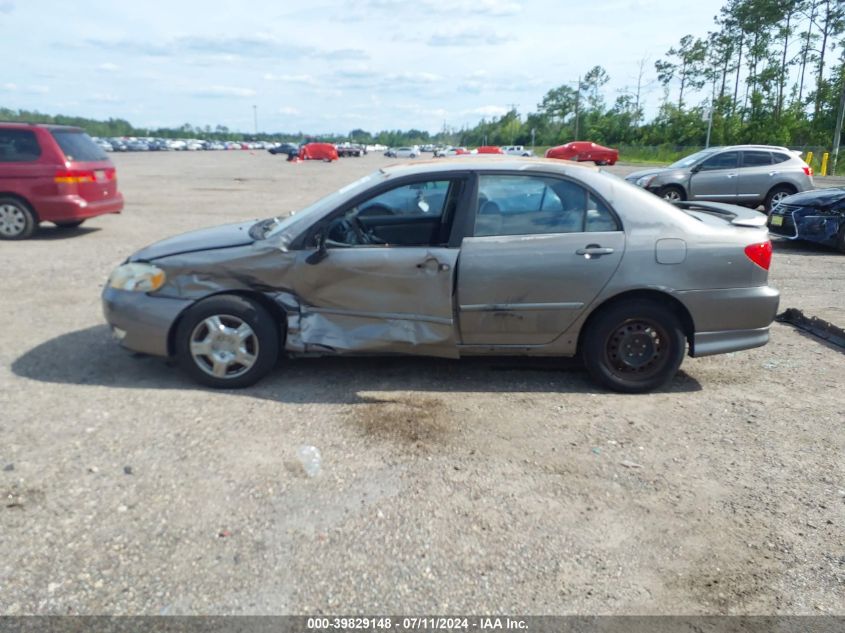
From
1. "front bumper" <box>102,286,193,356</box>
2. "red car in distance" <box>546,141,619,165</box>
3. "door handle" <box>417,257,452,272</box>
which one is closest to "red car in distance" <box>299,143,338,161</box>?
"red car in distance" <box>546,141,619,165</box>

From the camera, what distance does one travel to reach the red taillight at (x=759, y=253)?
4.64m

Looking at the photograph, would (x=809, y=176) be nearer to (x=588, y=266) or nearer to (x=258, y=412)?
(x=588, y=266)

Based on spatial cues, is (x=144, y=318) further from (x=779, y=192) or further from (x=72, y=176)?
(x=779, y=192)

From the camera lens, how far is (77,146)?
10.7 metres

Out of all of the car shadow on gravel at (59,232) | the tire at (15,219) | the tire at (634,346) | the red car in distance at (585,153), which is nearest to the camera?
the tire at (634,346)

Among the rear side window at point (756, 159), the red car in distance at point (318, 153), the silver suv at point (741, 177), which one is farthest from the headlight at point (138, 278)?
the red car in distance at point (318, 153)

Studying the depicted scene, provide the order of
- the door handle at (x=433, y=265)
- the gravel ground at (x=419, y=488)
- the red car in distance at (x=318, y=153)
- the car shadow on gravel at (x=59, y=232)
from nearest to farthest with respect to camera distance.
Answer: the gravel ground at (x=419, y=488) → the door handle at (x=433, y=265) → the car shadow on gravel at (x=59, y=232) → the red car in distance at (x=318, y=153)

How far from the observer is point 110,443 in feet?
12.5

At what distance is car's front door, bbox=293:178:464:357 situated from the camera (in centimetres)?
455

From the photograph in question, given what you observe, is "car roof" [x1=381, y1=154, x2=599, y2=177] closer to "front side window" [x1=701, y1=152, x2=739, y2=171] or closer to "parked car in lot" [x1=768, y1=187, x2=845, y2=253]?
"parked car in lot" [x1=768, y1=187, x2=845, y2=253]

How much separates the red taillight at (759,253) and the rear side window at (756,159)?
11.2m

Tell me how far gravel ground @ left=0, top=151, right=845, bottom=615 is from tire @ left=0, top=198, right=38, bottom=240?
6046 millimetres

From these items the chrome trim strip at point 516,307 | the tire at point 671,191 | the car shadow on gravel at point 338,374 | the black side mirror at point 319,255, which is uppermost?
the tire at point 671,191

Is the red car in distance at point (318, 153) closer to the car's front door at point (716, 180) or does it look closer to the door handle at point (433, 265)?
the car's front door at point (716, 180)
